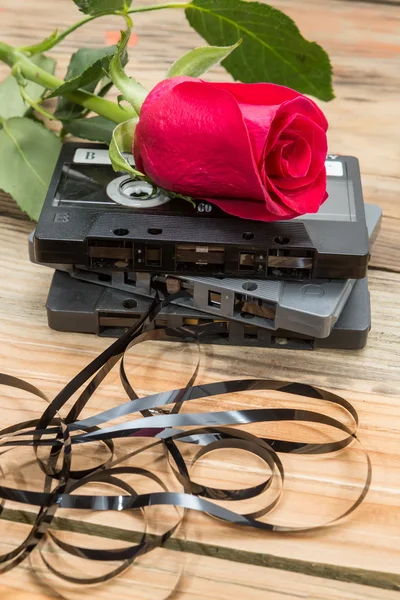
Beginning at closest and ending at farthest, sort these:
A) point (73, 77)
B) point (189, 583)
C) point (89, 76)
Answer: point (189, 583), point (89, 76), point (73, 77)

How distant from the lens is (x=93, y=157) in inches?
32.7

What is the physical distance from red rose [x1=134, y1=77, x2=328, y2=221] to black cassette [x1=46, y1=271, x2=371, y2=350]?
3.5 inches

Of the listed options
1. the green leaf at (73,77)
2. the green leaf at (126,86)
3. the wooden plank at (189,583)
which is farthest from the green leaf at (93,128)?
the wooden plank at (189,583)

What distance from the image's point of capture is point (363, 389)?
2.36 ft

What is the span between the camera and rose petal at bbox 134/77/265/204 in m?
0.67

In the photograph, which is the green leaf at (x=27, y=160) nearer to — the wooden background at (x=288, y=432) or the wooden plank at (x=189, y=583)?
the wooden background at (x=288, y=432)

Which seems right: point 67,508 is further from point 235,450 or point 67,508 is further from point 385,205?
point 385,205

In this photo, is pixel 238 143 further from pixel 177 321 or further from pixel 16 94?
pixel 16 94

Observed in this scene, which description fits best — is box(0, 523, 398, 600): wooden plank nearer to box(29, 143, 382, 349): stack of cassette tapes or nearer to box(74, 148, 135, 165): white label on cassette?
box(29, 143, 382, 349): stack of cassette tapes

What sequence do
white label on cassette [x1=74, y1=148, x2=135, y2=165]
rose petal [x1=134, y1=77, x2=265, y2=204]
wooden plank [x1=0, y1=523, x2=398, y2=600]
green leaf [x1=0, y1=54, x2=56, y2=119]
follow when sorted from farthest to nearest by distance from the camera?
green leaf [x1=0, y1=54, x2=56, y2=119] < white label on cassette [x1=74, y1=148, x2=135, y2=165] < rose petal [x1=134, y1=77, x2=265, y2=204] < wooden plank [x1=0, y1=523, x2=398, y2=600]

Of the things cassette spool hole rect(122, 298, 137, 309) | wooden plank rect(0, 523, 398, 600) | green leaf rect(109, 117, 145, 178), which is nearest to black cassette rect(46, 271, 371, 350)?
cassette spool hole rect(122, 298, 137, 309)

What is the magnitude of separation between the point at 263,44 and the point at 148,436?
0.40 metres

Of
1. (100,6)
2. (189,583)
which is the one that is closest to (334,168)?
(100,6)

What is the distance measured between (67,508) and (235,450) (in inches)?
4.8
